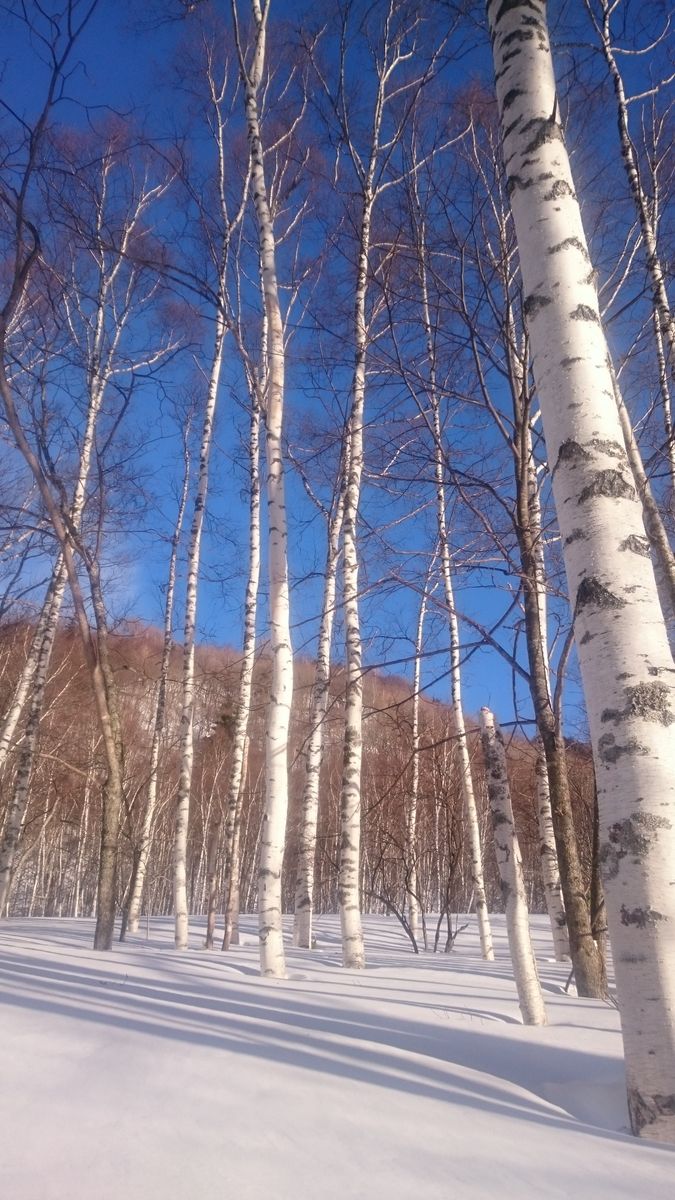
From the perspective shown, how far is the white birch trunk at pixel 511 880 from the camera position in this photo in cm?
385

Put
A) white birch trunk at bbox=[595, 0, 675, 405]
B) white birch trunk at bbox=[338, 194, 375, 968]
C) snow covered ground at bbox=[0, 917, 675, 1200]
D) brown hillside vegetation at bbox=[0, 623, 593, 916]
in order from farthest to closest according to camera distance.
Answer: brown hillside vegetation at bbox=[0, 623, 593, 916] < white birch trunk at bbox=[338, 194, 375, 968] < white birch trunk at bbox=[595, 0, 675, 405] < snow covered ground at bbox=[0, 917, 675, 1200]

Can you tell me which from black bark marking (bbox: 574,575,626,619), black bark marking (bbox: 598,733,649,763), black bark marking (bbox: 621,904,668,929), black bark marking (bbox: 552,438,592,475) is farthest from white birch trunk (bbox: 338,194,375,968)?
black bark marking (bbox: 621,904,668,929)

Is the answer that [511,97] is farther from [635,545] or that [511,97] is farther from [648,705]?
[648,705]

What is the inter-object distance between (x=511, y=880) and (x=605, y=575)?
259cm

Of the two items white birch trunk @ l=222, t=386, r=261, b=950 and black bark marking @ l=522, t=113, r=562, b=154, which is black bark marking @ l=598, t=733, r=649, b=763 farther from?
white birch trunk @ l=222, t=386, r=261, b=950

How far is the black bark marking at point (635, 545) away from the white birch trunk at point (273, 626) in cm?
350

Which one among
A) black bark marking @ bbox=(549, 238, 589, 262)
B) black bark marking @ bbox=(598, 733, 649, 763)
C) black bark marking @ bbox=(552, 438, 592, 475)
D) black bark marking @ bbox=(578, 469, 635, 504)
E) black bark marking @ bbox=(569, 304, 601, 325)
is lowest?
black bark marking @ bbox=(598, 733, 649, 763)

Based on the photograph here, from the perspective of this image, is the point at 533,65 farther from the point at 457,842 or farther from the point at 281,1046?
the point at 457,842

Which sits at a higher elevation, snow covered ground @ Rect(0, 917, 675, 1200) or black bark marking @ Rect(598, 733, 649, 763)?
black bark marking @ Rect(598, 733, 649, 763)

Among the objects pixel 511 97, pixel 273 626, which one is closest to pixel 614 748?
pixel 511 97

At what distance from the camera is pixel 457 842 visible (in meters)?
13.1

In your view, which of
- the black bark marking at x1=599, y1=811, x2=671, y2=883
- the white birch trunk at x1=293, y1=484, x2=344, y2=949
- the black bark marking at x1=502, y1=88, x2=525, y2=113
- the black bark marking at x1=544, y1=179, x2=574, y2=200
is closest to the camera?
the black bark marking at x1=599, y1=811, x2=671, y2=883

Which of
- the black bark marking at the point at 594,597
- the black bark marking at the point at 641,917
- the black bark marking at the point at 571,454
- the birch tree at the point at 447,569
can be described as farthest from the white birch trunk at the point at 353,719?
the black bark marking at the point at 641,917

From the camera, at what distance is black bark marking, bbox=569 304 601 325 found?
2480 mm
